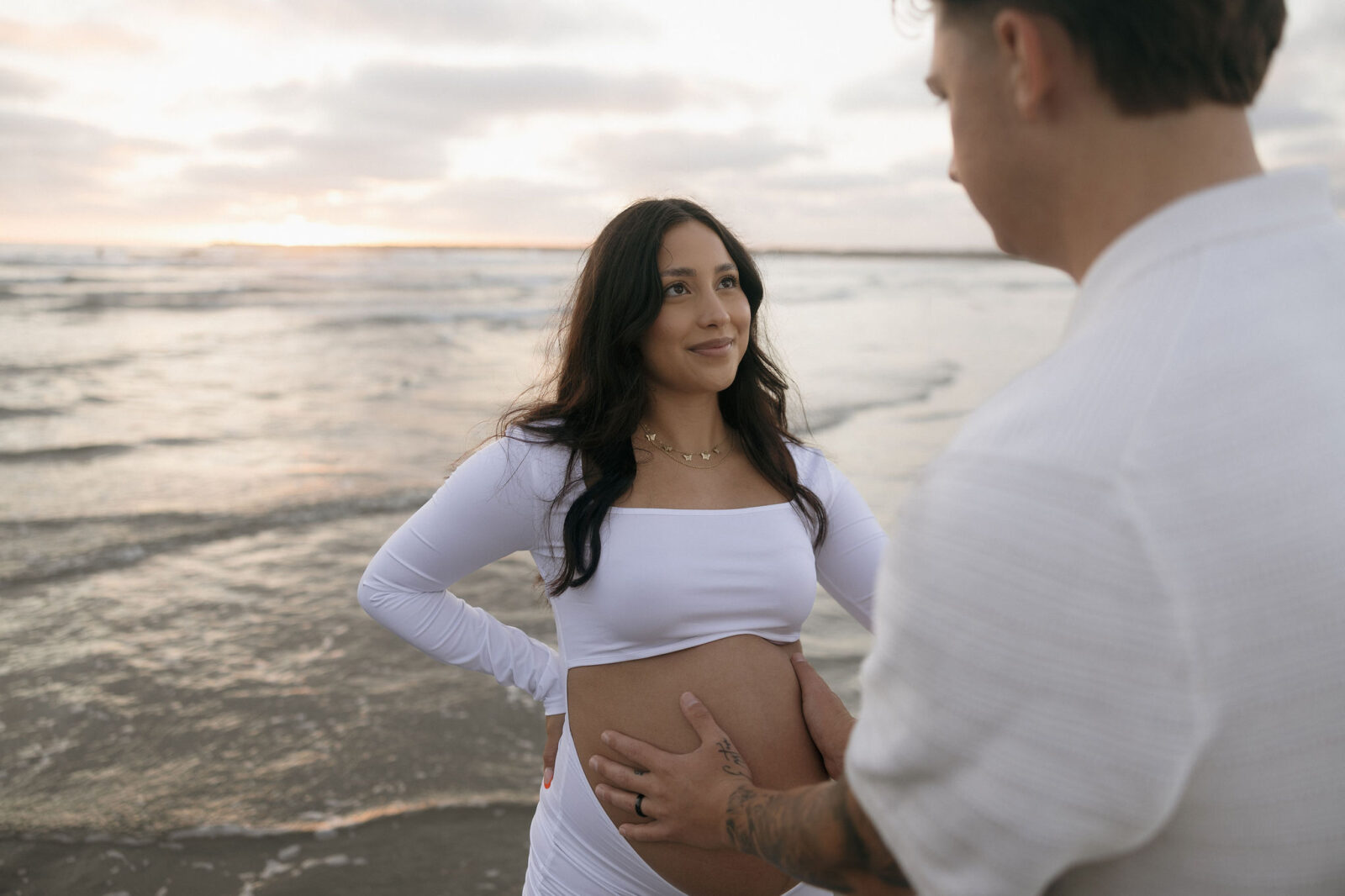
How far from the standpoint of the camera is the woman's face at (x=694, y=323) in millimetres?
2650

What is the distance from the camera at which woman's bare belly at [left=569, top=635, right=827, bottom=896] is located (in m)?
2.12

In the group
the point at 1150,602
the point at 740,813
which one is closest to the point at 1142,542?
the point at 1150,602

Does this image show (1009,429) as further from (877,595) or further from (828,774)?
(828,774)

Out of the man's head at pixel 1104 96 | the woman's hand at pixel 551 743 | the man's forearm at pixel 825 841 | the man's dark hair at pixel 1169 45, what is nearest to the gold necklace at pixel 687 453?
the woman's hand at pixel 551 743

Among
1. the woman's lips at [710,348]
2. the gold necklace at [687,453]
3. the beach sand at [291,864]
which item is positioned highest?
the woman's lips at [710,348]

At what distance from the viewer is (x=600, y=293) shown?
2695mm

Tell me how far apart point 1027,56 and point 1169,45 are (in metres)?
0.12

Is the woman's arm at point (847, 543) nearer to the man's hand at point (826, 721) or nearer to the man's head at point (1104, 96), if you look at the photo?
the man's hand at point (826, 721)

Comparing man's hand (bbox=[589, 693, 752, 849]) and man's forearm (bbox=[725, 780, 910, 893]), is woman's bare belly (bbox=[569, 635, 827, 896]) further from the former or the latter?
man's forearm (bbox=[725, 780, 910, 893])

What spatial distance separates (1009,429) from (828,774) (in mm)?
1690

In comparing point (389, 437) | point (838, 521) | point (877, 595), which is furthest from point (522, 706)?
point (389, 437)

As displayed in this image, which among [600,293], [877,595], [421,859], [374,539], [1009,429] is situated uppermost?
[600,293]

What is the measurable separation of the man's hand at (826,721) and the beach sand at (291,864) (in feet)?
6.29

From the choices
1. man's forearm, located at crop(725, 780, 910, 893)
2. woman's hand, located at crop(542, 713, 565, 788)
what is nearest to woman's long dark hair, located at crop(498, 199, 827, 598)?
woman's hand, located at crop(542, 713, 565, 788)
